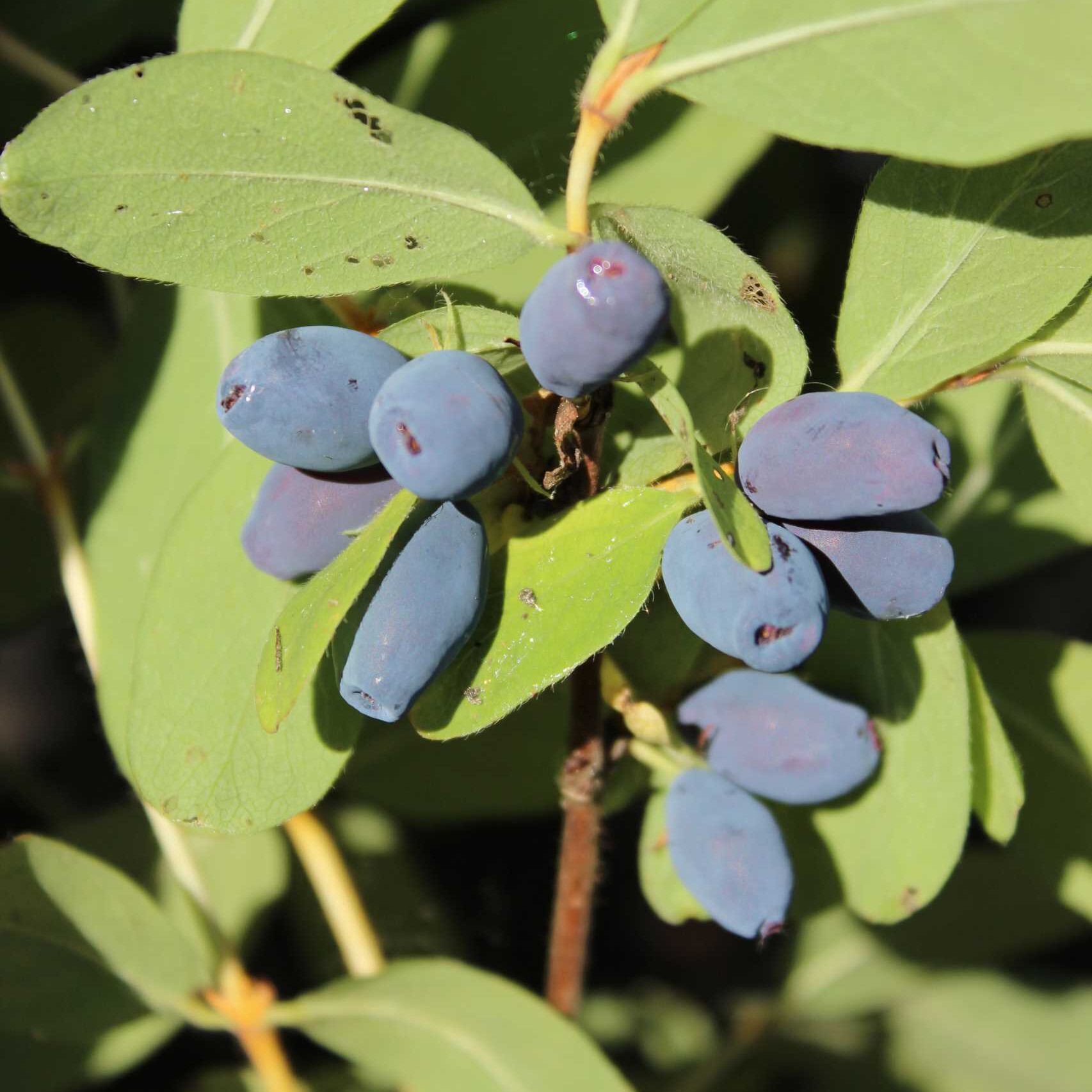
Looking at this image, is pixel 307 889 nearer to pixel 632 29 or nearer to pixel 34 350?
pixel 34 350

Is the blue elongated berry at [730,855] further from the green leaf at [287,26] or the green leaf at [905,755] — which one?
the green leaf at [287,26]

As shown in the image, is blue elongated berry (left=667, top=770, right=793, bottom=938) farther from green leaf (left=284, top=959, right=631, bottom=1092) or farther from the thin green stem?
the thin green stem

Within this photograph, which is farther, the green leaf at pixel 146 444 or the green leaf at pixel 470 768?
the green leaf at pixel 470 768

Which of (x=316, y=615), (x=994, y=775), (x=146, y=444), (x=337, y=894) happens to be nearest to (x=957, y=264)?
(x=994, y=775)

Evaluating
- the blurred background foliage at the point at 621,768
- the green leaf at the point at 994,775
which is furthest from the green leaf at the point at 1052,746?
the green leaf at the point at 994,775

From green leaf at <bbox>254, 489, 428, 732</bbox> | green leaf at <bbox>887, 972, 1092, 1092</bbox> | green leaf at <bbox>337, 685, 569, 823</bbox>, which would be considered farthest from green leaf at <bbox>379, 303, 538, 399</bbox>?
green leaf at <bbox>887, 972, 1092, 1092</bbox>

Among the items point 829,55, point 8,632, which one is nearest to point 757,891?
point 829,55
